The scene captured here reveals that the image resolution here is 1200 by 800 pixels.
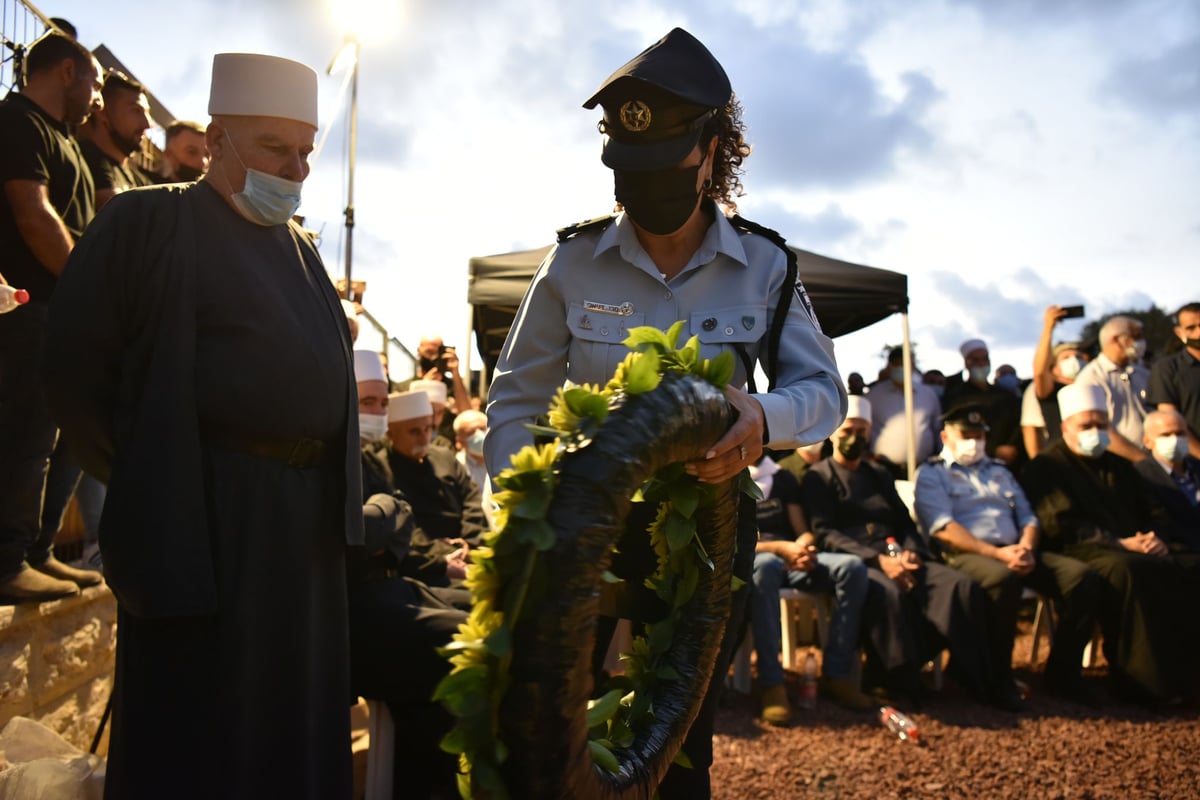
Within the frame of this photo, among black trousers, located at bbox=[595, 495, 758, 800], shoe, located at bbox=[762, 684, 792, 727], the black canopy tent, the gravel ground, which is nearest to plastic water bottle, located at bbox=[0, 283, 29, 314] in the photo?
black trousers, located at bbox=[595, 495, 758, 800]

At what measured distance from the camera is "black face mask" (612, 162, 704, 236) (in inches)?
94.1

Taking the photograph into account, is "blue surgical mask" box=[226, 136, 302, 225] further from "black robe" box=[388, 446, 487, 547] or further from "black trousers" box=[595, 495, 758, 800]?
"black robe" box=[388, 446, 487, 547]

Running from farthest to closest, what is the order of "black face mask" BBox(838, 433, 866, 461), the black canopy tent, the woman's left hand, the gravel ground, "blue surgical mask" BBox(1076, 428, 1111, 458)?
the black canopy tent < "blue surgical mask" BBox(1076, 428, 1111, 458) < "black face mask" BBox(838, 433, 866, 461) < the gravel ground < the woman's left hand

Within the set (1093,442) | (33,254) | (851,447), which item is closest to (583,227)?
(33,254)

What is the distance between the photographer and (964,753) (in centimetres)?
571

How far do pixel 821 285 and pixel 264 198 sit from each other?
6909 mm

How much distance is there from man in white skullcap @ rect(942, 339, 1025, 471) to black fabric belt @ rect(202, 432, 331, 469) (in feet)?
22.4

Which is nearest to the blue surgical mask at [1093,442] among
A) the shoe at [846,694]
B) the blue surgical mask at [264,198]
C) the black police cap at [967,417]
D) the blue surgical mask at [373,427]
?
the black police cap at [967,417]

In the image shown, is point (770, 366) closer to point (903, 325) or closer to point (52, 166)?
point (52, 166)

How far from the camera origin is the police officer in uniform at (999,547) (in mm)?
7105

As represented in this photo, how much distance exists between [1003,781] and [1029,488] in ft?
10.8

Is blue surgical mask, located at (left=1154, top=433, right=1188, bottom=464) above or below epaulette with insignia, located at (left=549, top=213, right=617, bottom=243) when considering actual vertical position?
below

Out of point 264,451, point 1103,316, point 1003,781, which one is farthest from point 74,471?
point 1103,316

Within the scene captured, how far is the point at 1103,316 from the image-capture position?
1970 centimetres
